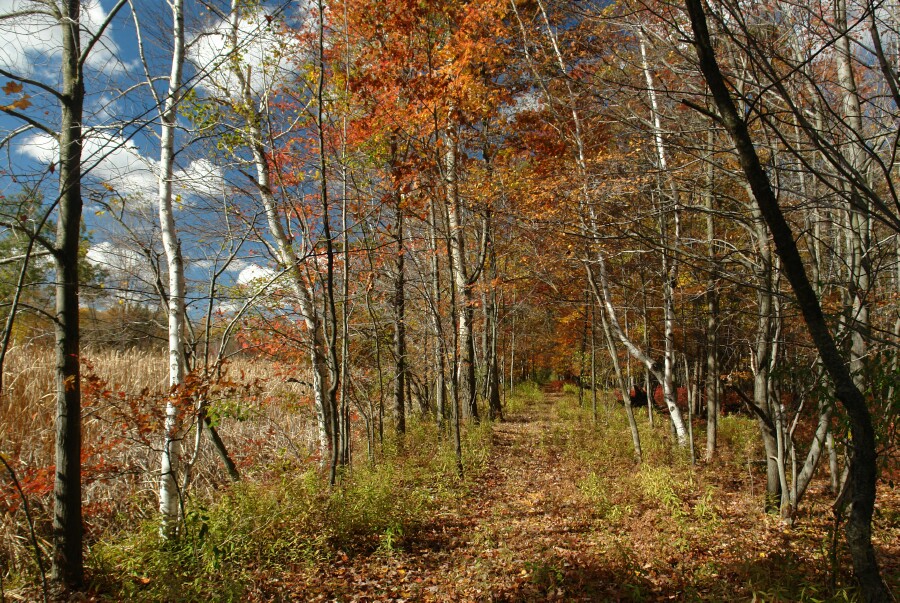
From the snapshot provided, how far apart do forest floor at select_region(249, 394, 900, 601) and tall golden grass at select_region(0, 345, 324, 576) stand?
1968 mm

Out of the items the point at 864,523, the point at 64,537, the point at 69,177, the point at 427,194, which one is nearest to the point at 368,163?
the point at 427,194

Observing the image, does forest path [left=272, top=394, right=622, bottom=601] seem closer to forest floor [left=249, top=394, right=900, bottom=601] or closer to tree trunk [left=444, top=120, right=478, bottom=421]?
forest floor [left=249, top=394, right=900, bottom=601]

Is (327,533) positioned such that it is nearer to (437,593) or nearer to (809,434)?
(437,593)

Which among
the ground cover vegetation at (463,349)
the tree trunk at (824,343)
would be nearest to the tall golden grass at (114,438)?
the ground cover vegetation at (463,349)

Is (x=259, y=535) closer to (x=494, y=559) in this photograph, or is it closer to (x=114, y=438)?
(x=494, y=559)

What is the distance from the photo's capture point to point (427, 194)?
8.47 meters

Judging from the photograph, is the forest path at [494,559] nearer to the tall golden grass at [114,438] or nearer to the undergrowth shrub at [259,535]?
the undergrowth shrub at [259,535]

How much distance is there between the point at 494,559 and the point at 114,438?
5266 millimetres

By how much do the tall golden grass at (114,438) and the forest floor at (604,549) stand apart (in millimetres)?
1968

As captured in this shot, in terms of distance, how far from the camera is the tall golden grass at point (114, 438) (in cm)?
436

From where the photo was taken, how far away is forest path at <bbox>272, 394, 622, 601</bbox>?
160 inches

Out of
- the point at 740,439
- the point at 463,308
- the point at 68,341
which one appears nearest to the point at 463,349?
the point at 463,308

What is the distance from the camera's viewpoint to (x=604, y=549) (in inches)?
189

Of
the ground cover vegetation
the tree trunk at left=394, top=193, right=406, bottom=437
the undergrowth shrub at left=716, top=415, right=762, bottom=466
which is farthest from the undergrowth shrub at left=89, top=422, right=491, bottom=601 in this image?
the undergrowth shrub at left=716, top=415, right=762, bottom=466
